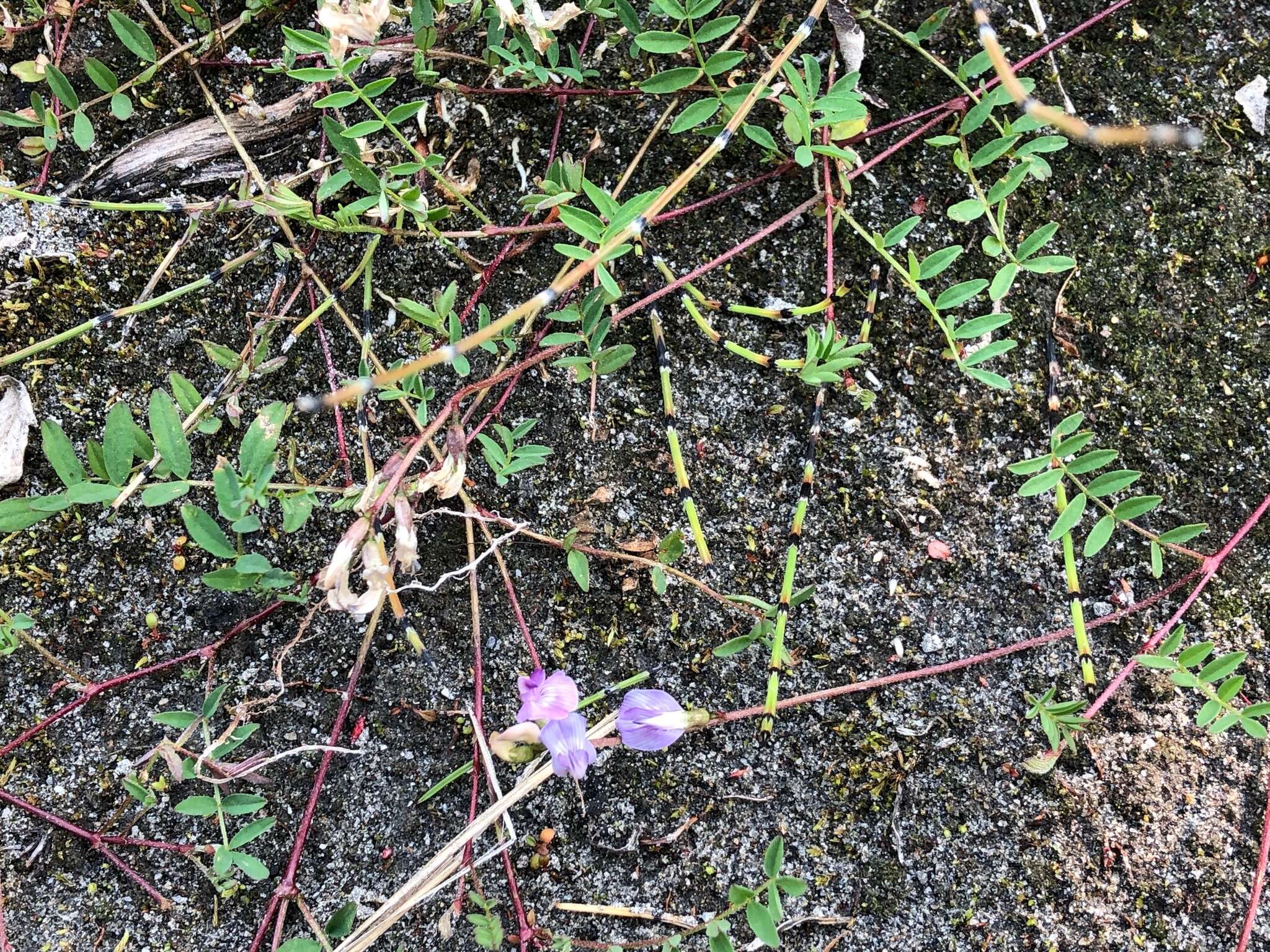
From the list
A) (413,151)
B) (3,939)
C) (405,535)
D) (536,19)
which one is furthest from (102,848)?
(536,19)

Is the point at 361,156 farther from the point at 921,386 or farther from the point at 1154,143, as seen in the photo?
the point at 1154,143

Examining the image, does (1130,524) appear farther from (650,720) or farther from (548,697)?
(548,697)

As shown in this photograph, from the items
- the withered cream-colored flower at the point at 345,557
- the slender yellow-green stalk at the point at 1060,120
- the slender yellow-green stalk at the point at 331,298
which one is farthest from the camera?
the slender yellow-green stalk at the point at 331,298

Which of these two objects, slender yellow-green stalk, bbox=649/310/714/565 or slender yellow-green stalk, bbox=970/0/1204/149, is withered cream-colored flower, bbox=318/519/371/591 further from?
slender yellow-green stalk, bbox=970/0/1204/149

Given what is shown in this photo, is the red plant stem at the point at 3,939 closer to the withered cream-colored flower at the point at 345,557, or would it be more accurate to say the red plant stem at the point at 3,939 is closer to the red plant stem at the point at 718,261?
the withered cream-colored flower at the point at 345,557

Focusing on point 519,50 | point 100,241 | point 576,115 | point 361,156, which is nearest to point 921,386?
point 576,115

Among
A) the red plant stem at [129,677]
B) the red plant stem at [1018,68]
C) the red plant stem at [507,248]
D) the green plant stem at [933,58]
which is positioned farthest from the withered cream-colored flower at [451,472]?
the green plant stem at [933,58]
